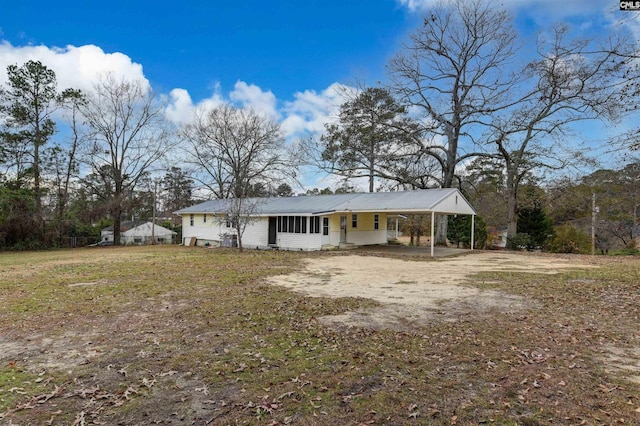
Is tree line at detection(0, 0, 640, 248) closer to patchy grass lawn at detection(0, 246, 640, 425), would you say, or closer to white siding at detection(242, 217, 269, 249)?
white siding at detection(242, 217, 269, 249)

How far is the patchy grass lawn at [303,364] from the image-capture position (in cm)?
307

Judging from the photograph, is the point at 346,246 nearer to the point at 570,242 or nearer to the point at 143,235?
the point at 570,242

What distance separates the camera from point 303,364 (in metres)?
4.09

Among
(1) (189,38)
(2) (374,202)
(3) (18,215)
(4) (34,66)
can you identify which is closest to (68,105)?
(4) (34,66)

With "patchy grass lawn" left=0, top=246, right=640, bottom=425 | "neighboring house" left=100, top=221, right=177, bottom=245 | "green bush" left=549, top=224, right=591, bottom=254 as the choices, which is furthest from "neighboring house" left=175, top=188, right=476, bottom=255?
"patchy grass lawn" left=0, top=246, right=640, bottom=425

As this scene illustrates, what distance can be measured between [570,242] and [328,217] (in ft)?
55.2

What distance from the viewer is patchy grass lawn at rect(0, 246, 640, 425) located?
3072 millimetres

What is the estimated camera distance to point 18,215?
78.8ft

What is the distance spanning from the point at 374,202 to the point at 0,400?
→ 17.9m

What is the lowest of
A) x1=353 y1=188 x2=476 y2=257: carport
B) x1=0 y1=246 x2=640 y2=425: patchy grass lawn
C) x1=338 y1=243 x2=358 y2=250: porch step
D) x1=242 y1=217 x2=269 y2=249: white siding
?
x1=0 y1=246 x2=640 y2=425: patchy grass lawn

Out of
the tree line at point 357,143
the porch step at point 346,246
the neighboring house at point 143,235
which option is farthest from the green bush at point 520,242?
the neighboring house at point 143,235

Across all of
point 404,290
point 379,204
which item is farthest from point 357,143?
point 404,290

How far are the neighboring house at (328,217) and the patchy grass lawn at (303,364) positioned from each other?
11.5 meters

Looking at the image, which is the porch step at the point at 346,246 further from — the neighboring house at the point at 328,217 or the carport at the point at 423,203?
the carport at the point at 423,203
